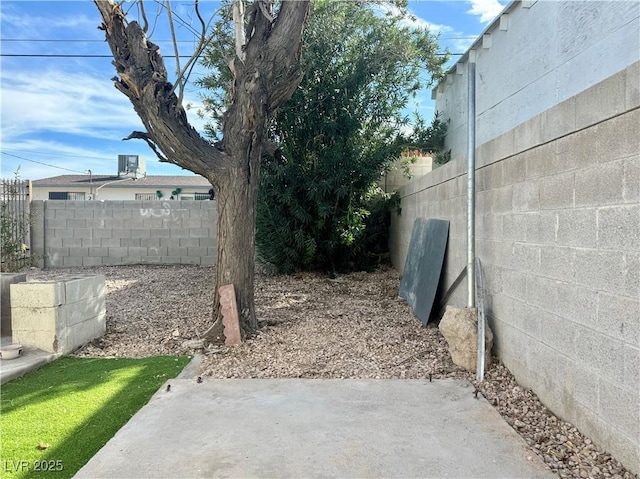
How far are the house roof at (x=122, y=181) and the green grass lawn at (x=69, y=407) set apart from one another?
74.5ft

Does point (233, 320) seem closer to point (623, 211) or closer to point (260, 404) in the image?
point (260, 404)

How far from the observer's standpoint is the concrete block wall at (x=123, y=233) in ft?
36.0

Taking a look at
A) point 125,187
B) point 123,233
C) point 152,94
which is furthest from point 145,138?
point 125,187

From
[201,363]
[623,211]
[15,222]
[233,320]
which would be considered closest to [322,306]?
[233,320]

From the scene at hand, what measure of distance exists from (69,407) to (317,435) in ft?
6.26

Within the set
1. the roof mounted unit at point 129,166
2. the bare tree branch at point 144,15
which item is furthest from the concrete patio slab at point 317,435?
the roof mounted unit at point 129,166

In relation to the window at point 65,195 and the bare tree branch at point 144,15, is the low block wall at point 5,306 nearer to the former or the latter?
the bare tree branch at point 144,15

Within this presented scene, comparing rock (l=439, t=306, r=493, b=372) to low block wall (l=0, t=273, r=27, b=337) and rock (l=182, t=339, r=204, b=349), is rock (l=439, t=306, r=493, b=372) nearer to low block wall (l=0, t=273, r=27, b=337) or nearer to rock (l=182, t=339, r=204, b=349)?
rock (l=182, t=339, r=204, b=349)

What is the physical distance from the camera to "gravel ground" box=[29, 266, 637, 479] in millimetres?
2881

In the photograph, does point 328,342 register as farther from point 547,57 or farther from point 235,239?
point 547,57

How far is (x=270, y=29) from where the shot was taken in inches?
209

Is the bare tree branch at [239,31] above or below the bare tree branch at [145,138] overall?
above

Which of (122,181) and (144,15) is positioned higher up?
(122,181)

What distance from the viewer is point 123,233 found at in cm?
1109
